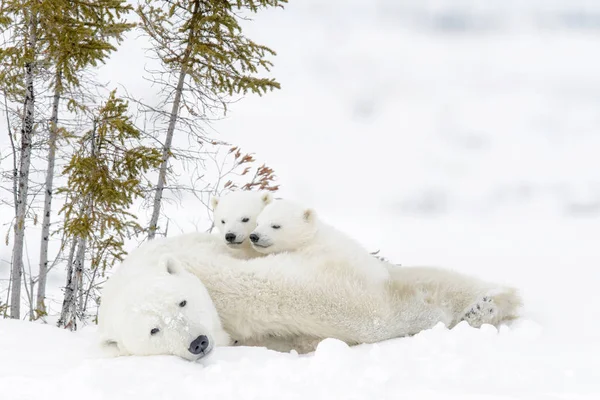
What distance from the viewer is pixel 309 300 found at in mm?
3494

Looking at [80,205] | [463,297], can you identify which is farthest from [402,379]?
[80,205]

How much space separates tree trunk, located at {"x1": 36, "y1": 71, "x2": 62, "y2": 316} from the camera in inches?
344

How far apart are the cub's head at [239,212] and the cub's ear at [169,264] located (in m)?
1.16

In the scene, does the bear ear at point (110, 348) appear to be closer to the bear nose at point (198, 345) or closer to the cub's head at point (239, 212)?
the bear nose at point (198, 345)

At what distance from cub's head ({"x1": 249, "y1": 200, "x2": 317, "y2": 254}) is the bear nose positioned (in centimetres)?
138

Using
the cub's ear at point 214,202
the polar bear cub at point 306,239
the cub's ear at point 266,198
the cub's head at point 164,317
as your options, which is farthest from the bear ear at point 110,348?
the cub's ear at point 214,202

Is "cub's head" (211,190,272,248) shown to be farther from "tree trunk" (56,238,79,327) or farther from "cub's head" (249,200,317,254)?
"tree trunk" (56,238,79,327)

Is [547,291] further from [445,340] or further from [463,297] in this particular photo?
[445,340]

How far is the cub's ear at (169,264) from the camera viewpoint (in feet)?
11.5

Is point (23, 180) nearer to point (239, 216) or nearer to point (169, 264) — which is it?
point (239, 216)

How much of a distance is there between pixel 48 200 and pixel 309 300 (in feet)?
22.0

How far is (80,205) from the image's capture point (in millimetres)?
8219

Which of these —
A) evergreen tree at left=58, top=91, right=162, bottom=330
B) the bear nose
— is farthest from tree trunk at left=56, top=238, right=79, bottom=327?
the bear nose

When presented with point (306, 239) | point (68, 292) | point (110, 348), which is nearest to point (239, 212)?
point (306, 239)
